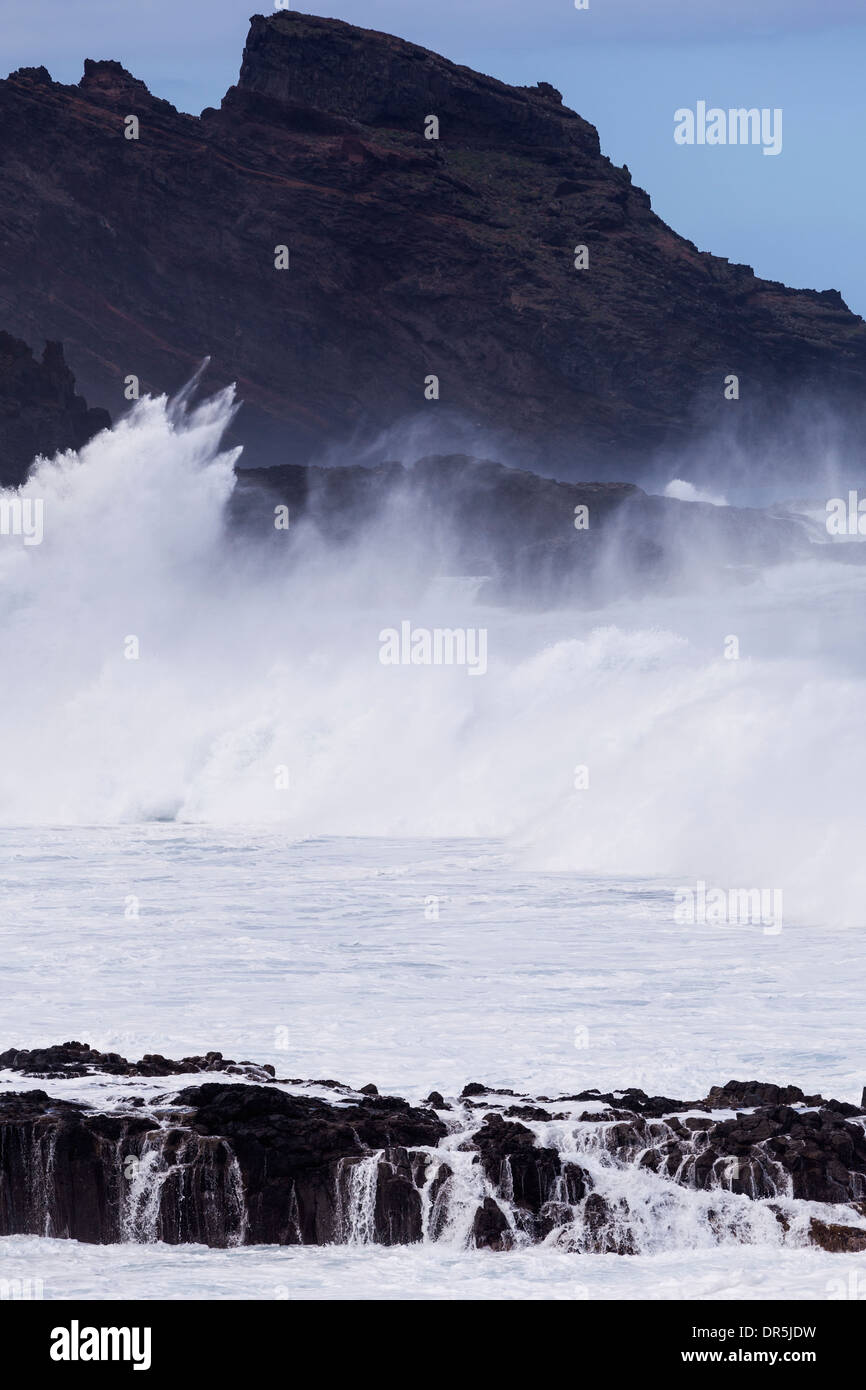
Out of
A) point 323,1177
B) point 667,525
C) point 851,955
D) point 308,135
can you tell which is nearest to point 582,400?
point 308,135

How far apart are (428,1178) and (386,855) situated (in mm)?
18416

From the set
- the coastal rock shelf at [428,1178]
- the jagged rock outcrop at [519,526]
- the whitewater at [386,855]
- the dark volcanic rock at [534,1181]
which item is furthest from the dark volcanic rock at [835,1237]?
the jagged rock outcrop at [519,526]

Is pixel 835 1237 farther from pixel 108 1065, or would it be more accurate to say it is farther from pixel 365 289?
pixel 365 289

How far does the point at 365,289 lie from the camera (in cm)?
13875

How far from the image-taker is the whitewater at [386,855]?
15.9 m

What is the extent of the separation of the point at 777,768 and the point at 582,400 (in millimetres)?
108356

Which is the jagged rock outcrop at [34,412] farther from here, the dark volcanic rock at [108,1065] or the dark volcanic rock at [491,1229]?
the dark volcanic rock at [491,1229]

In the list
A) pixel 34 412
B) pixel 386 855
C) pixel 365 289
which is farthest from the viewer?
pixel 365 289

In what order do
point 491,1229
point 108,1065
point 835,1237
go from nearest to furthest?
point 835,1237 → point 491,1229 → point 108,1065

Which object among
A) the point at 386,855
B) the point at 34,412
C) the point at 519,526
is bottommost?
the point at 386,855

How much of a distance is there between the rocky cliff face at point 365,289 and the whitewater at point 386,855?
7423 cm

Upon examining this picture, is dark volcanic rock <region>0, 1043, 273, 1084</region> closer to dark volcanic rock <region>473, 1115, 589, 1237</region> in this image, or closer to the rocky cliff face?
dark volcanic rock <region>473, 1115, 589, 1237</region>

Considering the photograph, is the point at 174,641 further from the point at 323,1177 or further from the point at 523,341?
the point at 523,341

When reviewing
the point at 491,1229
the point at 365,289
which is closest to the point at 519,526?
the point at 365,289
